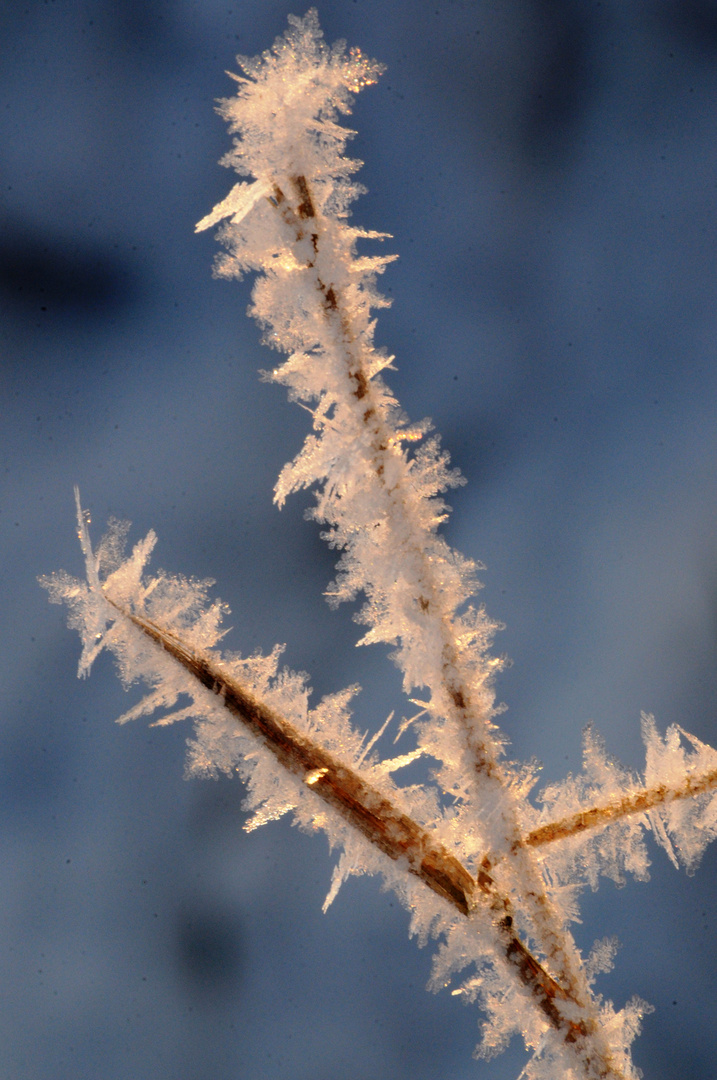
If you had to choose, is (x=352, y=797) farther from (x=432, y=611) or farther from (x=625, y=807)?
(x=625, y=807)

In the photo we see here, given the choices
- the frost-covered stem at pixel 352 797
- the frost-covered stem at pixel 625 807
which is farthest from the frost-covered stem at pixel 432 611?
the frost-covered stem at pixel 625 807

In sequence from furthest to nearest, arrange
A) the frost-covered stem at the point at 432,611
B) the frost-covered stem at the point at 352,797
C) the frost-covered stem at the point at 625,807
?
the frost-covered stem at the point at 625,807 < the frost-covered stem at the point at 352,797 < the frost-covered stem at the point at 432,611

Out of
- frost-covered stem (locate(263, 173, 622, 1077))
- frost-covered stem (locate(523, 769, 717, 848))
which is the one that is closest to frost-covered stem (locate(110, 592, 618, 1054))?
frost-covered stem (locate(263, 173, 622, 1077))

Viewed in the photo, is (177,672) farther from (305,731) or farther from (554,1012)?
(554,1012)

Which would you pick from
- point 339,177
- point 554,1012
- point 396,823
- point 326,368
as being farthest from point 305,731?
point 339,177

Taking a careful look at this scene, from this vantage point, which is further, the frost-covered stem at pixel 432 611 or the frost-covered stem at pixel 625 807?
the frost-covered stem at pixel 625 807

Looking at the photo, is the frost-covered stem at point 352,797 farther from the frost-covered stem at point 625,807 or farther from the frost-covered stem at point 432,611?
the frost-covered stem at point 625,807

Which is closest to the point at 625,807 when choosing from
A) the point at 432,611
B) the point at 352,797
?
the point at 352,797
